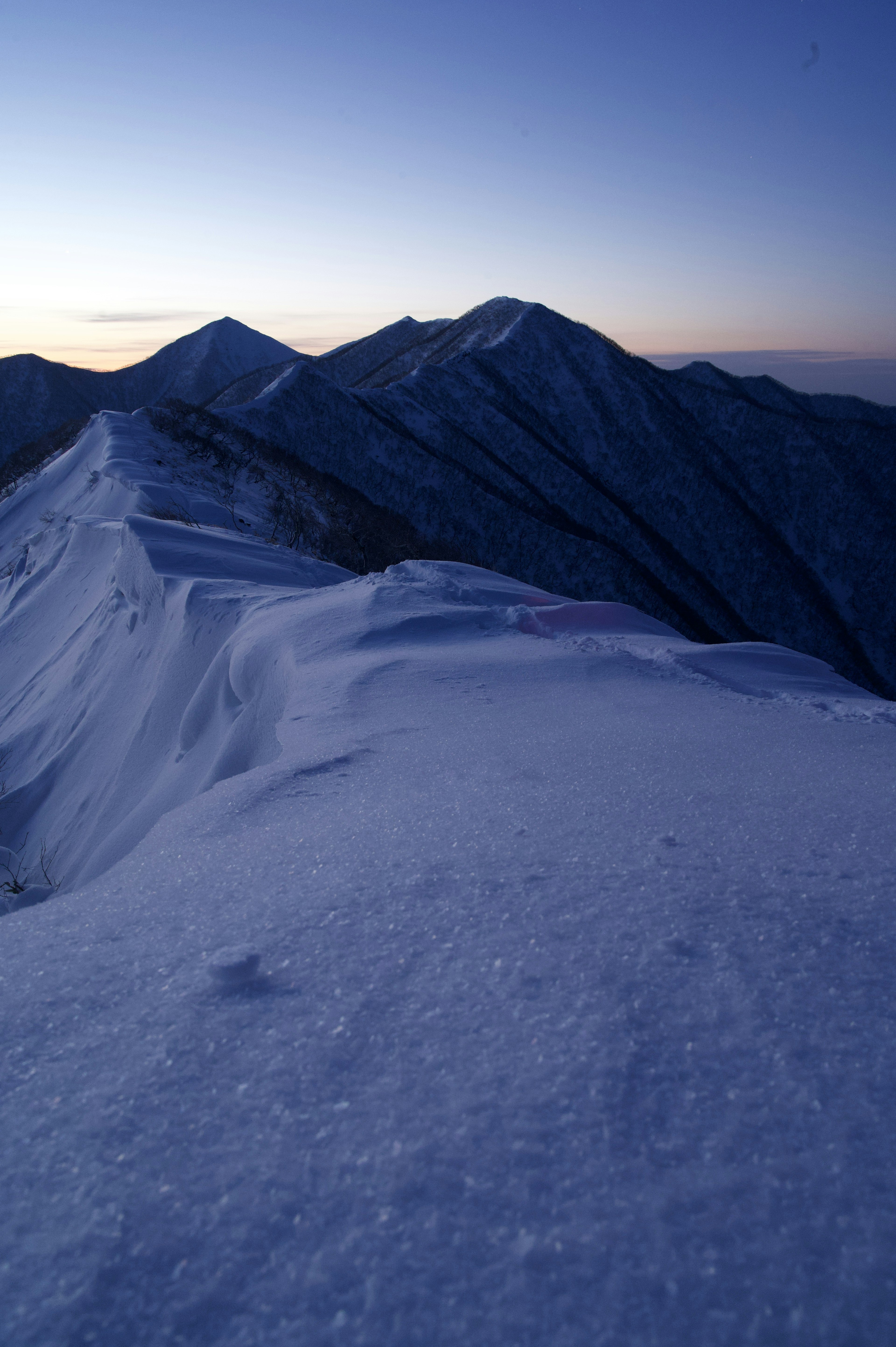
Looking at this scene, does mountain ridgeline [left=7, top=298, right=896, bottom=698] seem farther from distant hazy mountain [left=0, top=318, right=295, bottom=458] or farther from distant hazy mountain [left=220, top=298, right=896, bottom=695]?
distant hazy mountain [left=0, top=318, right=295, bottom=458]

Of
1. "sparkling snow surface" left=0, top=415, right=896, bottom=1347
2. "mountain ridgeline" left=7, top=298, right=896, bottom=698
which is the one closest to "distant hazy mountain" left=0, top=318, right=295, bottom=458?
"mountain ridgeline" left=7, top=298, right=896, bottom=698

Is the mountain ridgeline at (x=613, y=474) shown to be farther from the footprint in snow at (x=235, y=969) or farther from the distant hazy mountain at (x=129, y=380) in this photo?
the footprint in snow at (x=235, y=969)

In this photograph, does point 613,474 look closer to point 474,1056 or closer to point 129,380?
point 474,1056

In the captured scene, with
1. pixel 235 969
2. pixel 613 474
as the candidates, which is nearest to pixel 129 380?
pixel 613 474

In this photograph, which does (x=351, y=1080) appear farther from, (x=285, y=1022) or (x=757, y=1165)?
(x=757, y=1165)

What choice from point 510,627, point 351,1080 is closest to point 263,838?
point 351,1080

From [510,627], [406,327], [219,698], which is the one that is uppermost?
[406,327]

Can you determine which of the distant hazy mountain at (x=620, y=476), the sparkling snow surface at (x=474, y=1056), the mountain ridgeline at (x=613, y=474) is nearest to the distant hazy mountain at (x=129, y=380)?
the mountain ridgeline at (x=613, y=474)
